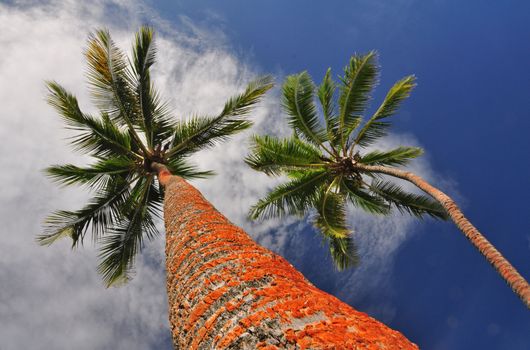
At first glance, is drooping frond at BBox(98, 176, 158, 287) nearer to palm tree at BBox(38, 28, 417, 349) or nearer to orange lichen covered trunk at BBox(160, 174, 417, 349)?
palm tree at BBox(38, 28, 417, 349)

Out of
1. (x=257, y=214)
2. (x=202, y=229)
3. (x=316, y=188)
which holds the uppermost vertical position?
(x=316, y=188)

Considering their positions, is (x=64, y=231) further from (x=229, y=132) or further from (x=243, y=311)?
(x=243, y=311)

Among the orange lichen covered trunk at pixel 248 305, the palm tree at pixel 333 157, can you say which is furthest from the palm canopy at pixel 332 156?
the orange lichen covered trunk at pixel 248 305

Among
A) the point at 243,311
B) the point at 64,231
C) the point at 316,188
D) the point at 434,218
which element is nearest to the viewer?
the point at 243,311

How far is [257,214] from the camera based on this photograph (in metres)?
12.3

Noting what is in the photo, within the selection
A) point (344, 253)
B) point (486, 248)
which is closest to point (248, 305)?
point (486, 248)

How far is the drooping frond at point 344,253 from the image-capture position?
13.2m

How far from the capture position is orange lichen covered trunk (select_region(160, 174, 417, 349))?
1.52 metres

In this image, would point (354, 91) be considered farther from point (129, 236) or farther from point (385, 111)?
point (129, 236)

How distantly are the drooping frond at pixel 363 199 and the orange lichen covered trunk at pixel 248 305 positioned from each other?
9360 millimetres

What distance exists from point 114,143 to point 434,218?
30.4 feet

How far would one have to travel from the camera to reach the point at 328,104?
473 inches

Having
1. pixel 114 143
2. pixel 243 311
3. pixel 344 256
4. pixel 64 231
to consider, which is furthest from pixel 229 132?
pixel 243 311

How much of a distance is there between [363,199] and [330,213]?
134 cm
